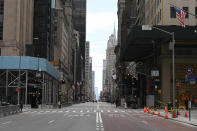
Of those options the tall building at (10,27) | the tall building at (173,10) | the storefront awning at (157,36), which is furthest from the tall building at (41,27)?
the tall building at (173,10)

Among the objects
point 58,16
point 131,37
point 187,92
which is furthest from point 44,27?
point 187,92

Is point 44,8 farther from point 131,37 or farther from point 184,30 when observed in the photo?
point 184,30

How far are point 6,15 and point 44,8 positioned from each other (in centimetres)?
2172

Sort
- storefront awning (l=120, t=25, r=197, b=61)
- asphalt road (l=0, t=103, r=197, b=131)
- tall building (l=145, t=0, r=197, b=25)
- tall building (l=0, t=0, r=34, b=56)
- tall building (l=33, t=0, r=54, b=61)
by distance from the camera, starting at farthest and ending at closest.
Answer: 1. tall building (l=33, t=0, r=54, b=61)
2. tall building (l=0, t=0, r=34, b=56)
3. tall building (l=145, t=0, r=197, b=25)
4. storefront awning (l=120, t=25, r=197, b=61)
5. asphalt road (l=0, t=103, r=197, b=131)

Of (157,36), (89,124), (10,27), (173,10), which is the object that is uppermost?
(10,27)

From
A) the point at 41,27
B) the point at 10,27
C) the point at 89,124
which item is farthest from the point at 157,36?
the point at 41,27

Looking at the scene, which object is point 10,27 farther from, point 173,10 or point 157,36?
point 173,10

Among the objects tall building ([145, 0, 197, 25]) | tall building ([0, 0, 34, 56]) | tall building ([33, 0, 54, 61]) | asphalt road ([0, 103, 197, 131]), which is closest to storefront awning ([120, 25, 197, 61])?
tall building ([145, 0, 197, 25])

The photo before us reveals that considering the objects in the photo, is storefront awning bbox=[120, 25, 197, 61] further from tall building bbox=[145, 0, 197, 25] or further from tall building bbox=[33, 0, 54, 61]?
tall building bbox=[33, 0, 54, 61]

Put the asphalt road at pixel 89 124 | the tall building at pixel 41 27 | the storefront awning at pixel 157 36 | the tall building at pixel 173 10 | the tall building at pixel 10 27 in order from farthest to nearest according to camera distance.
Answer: the tall building at pixel 41 27 < the tall building at pixel 10 27 < the tall building at pixel 173 10 < the storefront awning at pixel 157 36 < the asphalt road at pixel 89 124

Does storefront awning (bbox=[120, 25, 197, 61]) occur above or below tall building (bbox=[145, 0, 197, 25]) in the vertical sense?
below

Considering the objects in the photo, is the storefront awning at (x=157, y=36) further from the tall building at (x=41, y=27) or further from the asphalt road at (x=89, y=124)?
the tall building at (x=41, y=27)

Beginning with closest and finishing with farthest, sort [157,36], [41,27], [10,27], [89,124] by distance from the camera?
[89,124], [157,36], [10,27], [41,27]

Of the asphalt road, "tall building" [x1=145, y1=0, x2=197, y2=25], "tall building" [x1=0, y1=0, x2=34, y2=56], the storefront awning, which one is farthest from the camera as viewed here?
"tall building" [x1=0, y1=0, x2=34, y2=56]
